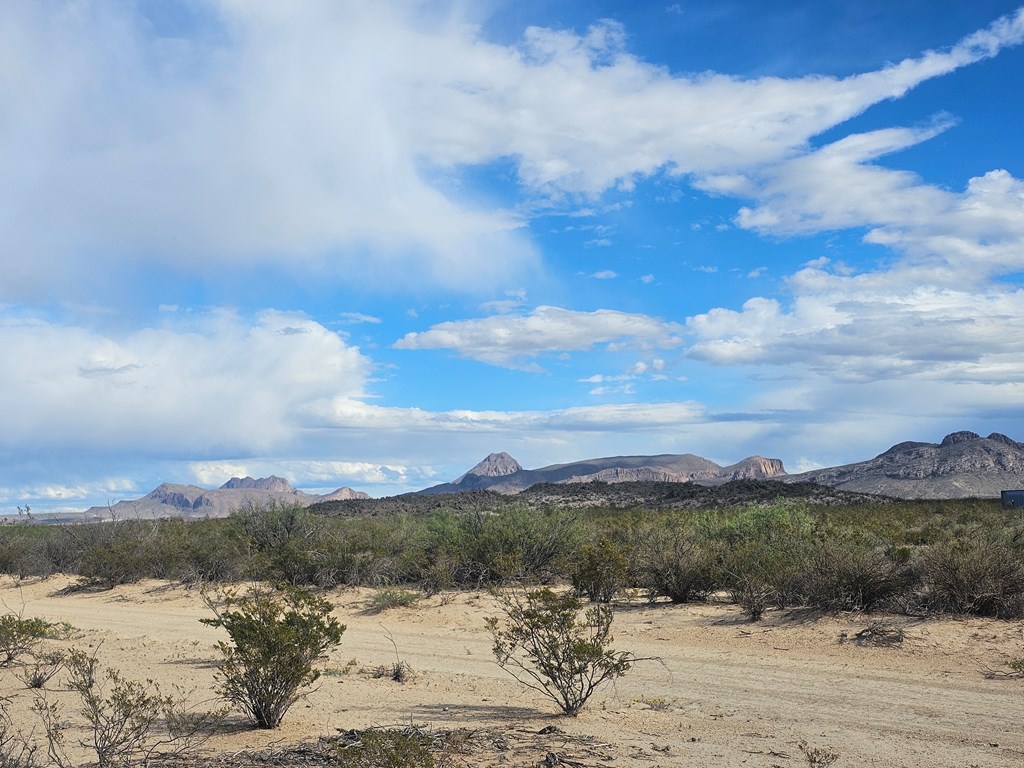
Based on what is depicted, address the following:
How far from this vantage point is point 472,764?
7652 mm

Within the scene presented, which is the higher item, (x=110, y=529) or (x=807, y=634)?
(x=110, y=529)

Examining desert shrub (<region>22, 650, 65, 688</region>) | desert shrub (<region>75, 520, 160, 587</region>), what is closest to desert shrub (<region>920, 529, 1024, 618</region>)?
desert shrub (<region>22, 650, 65, 688</region>)

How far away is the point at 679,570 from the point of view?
63.7ft

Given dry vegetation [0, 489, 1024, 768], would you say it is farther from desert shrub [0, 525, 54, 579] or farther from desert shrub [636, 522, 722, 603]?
desert shrub [0, 525, 54, 579]

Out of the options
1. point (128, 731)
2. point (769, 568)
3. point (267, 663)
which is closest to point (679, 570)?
point (769, 568)

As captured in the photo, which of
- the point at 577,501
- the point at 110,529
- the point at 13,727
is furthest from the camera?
the point at 577,501

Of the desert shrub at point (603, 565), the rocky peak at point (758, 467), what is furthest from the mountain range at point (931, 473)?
the desert shrub at point (603, 565)

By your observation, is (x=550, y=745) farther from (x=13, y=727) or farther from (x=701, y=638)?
(x=701, y=638)

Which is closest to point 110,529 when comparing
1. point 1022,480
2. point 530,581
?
point 530,581

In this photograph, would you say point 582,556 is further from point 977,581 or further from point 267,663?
point 977,581

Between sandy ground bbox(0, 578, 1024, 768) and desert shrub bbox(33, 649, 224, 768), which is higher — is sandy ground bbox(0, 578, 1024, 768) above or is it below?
below

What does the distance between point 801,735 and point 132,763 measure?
6570 millimetres

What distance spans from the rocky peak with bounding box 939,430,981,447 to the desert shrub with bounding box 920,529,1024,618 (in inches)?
4404

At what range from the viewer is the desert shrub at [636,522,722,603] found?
19.4 meters
